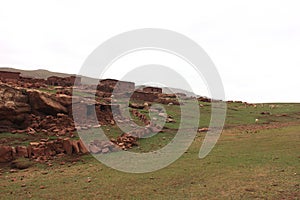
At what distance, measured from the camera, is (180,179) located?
34.8 ft

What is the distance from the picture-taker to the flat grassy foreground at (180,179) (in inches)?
354

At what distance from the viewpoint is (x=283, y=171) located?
11.1 metres

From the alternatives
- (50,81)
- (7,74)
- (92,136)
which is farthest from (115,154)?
(50,81)

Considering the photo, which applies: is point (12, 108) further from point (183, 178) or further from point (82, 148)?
point (183, 178)

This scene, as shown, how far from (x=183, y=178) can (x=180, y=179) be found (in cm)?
16

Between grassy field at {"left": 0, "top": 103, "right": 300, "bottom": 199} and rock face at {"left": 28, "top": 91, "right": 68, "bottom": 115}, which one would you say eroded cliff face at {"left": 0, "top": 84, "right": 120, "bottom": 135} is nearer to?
rock face at {"left": 28, "top": 91, "right": 68, "bottom": 115}

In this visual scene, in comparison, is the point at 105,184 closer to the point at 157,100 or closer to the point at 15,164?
the point at 15,164

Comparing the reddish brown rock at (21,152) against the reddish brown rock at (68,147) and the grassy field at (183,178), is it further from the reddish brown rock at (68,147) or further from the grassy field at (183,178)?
the reddish brown rock at (68,147)

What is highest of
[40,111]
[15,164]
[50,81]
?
[50,81]

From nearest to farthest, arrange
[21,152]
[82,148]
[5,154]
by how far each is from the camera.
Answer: [5,154] → [21,152] → [82,148]

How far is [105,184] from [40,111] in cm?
1169

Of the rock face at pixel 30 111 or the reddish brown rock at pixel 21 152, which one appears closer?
the reddish brown rock at pixel 21 152

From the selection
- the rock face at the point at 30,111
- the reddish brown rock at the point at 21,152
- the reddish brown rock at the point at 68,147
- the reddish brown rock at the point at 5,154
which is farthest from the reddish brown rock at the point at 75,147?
the rock face at the point at 30,111

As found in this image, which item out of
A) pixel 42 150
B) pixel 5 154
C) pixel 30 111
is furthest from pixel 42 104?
pixel 5 154
